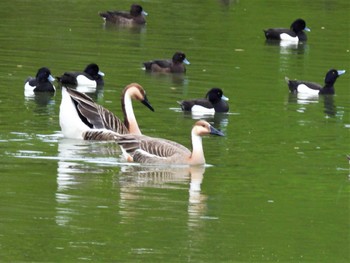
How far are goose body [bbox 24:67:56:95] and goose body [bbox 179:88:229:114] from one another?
2.81 meters

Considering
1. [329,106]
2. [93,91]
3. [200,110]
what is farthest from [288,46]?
[200,110]

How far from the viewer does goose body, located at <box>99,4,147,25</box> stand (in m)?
39.8

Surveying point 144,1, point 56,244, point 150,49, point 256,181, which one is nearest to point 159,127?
point 256,181

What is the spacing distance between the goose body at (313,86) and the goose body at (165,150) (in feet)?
26.9

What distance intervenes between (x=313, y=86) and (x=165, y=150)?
9300 mm

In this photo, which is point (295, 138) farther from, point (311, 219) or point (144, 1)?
point (144, 1)

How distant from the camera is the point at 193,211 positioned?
16703 millimetres

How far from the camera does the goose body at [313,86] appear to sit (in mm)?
28419

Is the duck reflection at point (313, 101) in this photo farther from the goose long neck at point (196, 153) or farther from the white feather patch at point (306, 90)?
the goose long neck at point (196, 153)

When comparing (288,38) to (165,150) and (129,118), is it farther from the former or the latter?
(165,150)

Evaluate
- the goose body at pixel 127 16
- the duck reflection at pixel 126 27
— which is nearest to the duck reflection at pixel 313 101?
the duck reflection at pixel 126 27

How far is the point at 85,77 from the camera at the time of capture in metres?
27.9

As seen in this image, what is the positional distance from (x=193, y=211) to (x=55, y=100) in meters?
10.1

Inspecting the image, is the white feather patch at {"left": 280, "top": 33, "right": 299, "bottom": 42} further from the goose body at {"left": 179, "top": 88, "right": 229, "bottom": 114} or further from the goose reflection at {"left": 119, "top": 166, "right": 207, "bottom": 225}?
the goose reflection at {"left": 119, "top": 166, "right": 207, "bottom": 225}
